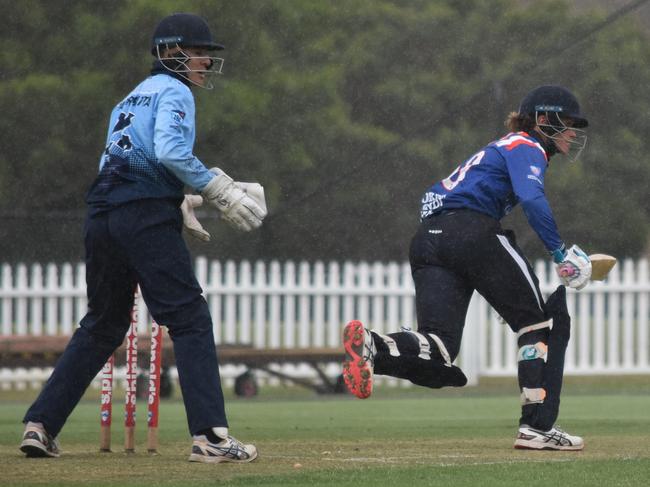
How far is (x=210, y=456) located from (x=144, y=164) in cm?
133

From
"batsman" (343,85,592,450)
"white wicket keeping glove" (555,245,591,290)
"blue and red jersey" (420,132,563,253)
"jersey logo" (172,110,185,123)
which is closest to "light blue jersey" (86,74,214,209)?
"jersey logo" (172,110,185,123)

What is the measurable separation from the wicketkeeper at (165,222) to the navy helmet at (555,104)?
1730mm

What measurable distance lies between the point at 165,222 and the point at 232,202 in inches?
13.3

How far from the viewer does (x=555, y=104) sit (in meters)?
7.70

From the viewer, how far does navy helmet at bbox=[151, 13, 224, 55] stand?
6945mm

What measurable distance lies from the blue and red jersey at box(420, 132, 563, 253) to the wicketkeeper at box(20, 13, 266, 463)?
3.99 feet

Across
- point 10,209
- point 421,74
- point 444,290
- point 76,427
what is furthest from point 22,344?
point 421,74

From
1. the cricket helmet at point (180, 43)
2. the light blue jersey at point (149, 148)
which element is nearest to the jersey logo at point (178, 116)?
the light blue jersey at point (149, 148)

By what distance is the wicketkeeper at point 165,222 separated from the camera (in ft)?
21.7

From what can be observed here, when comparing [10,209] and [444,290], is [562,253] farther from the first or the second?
[10,209]

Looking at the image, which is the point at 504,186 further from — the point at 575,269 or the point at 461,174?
the point at 575,269

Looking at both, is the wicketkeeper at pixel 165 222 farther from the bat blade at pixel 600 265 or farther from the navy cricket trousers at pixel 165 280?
the bat blade at pixel 600 265

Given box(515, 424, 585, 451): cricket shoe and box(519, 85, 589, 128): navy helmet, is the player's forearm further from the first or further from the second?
box(515, 424, 585, 451): cricket shoe

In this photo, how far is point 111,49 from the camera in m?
26.4
